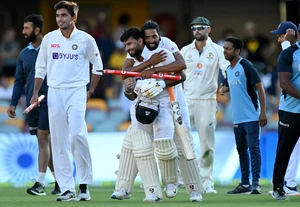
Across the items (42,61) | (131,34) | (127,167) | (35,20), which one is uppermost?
(35,20)

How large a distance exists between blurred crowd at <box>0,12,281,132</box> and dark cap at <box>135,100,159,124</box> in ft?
28.4

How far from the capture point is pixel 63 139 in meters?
12.5

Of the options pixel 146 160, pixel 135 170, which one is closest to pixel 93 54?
pixel 135 170

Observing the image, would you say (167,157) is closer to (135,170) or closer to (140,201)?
(135,170)

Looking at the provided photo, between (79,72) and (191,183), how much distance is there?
79.2 inches

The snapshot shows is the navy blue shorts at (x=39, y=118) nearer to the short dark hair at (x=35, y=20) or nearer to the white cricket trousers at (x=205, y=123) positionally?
the short dark hair at (x=35, y=20)

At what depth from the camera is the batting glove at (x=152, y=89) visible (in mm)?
11648

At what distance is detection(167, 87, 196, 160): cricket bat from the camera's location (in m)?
11.8

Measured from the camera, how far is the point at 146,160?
38.8 feet

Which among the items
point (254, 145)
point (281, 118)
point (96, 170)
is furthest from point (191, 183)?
point (96, 170)

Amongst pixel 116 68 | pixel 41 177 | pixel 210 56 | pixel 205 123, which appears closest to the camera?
pixel 41 177

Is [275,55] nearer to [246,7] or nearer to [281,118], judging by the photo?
[246,7]

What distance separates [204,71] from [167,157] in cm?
378

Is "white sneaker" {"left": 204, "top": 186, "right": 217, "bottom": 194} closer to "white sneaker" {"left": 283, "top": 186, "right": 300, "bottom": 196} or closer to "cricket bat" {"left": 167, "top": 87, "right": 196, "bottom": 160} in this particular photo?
"white sneaker" {"left": 283, "top": 186, "right": 300, "bottom": 196}
